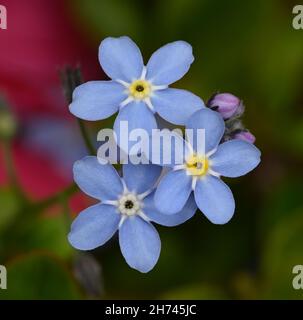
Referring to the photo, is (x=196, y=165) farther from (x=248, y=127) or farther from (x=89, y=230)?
(x=248, y=127)

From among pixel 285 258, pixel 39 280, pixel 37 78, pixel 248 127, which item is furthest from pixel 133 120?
pixel 37 78

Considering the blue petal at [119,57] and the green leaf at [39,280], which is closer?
the blue petal at [119,57]

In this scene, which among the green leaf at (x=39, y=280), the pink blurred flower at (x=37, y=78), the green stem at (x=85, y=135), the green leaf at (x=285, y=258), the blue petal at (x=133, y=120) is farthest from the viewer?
the pink blurred flower at (x=37, y=78)

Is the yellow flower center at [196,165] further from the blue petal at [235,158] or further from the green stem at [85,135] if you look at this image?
the green stem at [85,135]

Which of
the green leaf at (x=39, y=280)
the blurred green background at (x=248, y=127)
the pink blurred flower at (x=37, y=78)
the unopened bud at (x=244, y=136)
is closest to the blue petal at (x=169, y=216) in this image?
the unopened bud at (x=244, y=136)

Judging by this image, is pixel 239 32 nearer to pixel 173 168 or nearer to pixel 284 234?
pixel 284 234

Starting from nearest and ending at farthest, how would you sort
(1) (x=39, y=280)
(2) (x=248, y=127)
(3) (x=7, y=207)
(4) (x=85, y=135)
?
(4) (x=85, y=135) → (1) (x=39, y=280) → (3) (x=7, y=207) → (2) (x=248, y=127)

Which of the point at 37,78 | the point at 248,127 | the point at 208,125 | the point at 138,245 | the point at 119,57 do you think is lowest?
the point at 138,245

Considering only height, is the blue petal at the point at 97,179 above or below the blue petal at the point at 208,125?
below
